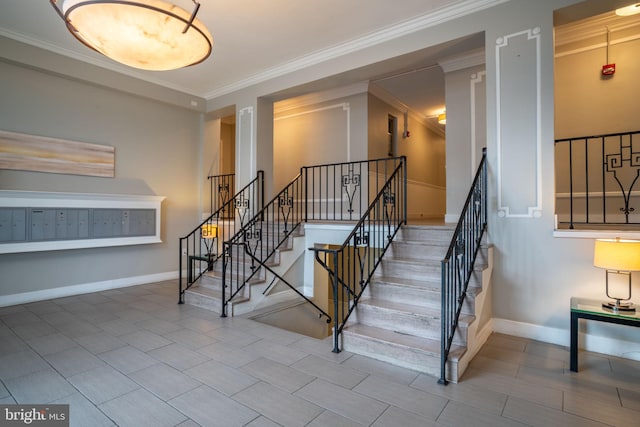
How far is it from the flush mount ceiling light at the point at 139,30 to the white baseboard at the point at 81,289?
402 cm

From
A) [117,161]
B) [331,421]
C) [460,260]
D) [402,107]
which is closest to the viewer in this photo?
[331,421]

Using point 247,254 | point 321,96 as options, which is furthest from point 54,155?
point 321,96

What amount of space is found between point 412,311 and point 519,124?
2282 millimetres

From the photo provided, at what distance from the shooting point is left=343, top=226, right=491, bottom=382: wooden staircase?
2695mm

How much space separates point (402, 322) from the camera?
3020 mm

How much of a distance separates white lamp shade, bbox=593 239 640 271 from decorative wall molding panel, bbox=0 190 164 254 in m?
6.19

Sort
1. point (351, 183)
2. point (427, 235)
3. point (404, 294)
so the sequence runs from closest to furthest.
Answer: point (404, 294)
point (427, 235)
point (351, 183)

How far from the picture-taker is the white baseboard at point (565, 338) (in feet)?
9.64

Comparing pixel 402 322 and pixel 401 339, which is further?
pixel 402 322

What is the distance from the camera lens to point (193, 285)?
507 cm

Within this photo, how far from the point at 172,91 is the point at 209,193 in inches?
82.4

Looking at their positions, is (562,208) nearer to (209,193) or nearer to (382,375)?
(382,375)

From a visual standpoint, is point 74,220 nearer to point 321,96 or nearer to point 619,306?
point 321,96

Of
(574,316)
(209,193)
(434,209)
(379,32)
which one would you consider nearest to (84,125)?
(209,193)
